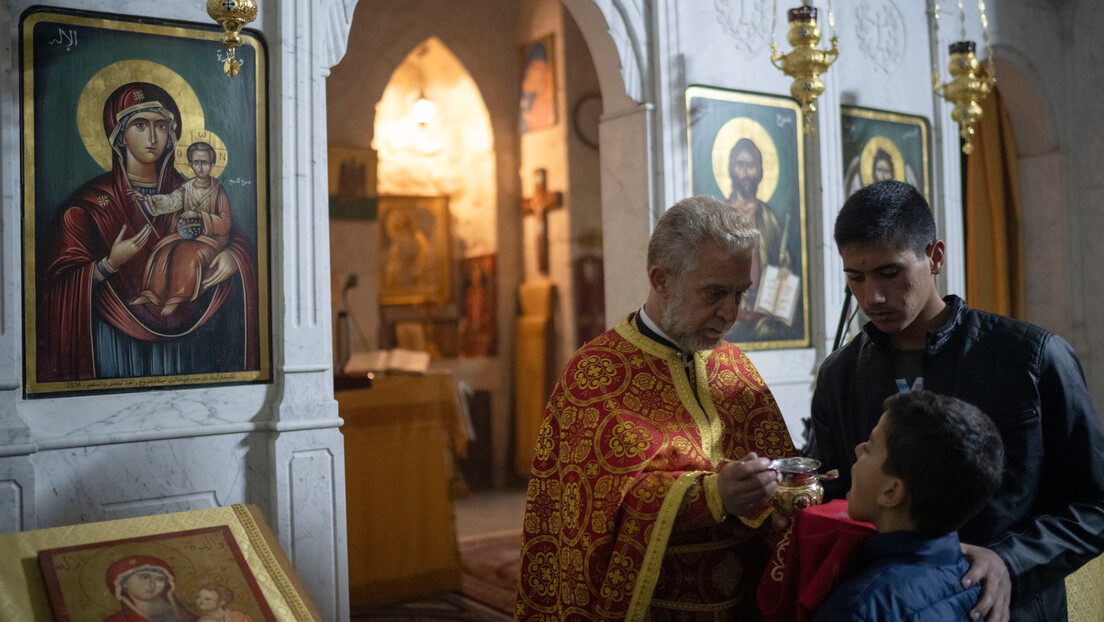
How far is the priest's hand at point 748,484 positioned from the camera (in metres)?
2.11

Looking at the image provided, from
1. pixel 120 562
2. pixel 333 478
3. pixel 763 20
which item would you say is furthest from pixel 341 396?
pixel 763 20

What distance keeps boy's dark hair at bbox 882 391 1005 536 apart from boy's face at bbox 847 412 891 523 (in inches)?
1.1

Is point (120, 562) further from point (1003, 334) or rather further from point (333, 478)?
point (1003, 334)

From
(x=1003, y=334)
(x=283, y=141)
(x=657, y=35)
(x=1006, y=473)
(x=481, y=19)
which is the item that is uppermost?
(x=481, y=19)

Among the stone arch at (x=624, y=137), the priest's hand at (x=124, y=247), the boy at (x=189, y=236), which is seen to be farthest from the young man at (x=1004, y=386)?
the stone arch at (x=624, y=137)

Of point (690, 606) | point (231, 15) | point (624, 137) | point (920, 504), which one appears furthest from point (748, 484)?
point (624, 137)

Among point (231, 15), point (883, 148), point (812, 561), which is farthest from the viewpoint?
point (883, 148)

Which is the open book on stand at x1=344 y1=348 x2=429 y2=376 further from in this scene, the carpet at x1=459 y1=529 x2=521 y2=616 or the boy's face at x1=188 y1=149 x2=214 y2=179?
the boy's face at x1=188 y1=149 x2=214 y2=179

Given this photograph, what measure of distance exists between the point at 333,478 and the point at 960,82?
14.3ft

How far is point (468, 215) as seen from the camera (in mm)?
10281

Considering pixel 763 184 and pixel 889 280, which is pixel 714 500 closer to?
pixel 889 280

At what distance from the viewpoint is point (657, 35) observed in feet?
17.7

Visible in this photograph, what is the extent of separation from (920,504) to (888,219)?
0.75 m

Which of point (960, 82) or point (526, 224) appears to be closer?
point (960, 82)
